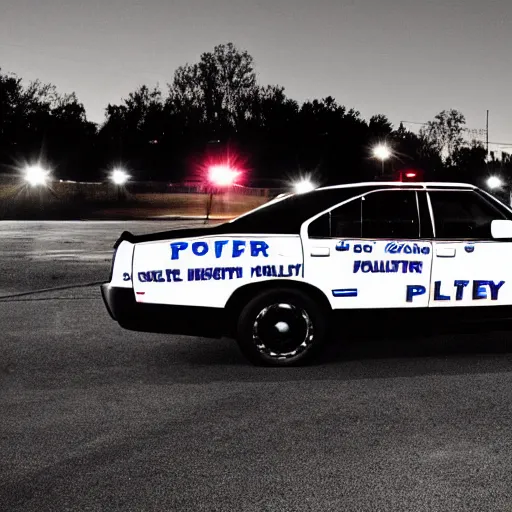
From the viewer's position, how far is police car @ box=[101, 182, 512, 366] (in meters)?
7.07

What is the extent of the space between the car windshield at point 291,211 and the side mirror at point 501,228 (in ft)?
3.66

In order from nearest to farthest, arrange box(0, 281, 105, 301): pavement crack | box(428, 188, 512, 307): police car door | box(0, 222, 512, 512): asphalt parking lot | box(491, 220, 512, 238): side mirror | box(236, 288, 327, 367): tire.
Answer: box(0, 222, 512, 512): asphalt parking lot
box(236, 288, 327, 367): tire
box(491, 220, 512, 238): side mirror
box(428, 188, 512, 307): police car door
box(0, 281, 105, 301): pavement crack

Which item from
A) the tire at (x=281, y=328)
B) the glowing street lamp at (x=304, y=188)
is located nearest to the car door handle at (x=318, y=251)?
the tire at (x=281, y=328)

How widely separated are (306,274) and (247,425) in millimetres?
1956

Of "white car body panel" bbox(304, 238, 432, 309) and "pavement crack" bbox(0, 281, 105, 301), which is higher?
"white car body panel" bbox(304, 238, 432, 309)

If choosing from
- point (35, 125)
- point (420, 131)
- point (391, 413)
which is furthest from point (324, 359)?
point (420, 131)

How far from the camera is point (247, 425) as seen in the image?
542 cm

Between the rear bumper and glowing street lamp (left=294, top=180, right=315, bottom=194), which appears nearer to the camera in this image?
the rear bumper

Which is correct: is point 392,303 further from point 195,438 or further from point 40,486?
point 40,486

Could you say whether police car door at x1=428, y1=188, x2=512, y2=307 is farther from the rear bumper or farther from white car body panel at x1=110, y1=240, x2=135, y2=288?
white car body panel at x1=110, y1=240, x2=135, y2=288

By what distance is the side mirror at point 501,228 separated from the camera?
7.16m

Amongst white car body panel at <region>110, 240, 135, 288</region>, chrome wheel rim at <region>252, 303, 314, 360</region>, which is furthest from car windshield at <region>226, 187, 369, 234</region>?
white car body panel at <region>110, 240, 135, 288</region>

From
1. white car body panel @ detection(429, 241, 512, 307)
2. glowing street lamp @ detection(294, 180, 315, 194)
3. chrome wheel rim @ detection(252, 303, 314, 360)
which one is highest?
glowing street lamp @ detection(294, 180, 315, 194)

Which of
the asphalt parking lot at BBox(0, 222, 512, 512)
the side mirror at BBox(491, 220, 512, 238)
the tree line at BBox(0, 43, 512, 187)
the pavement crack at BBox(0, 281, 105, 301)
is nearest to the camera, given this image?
the asphalt parking lot at BBox(0, 222, 512, 512)
